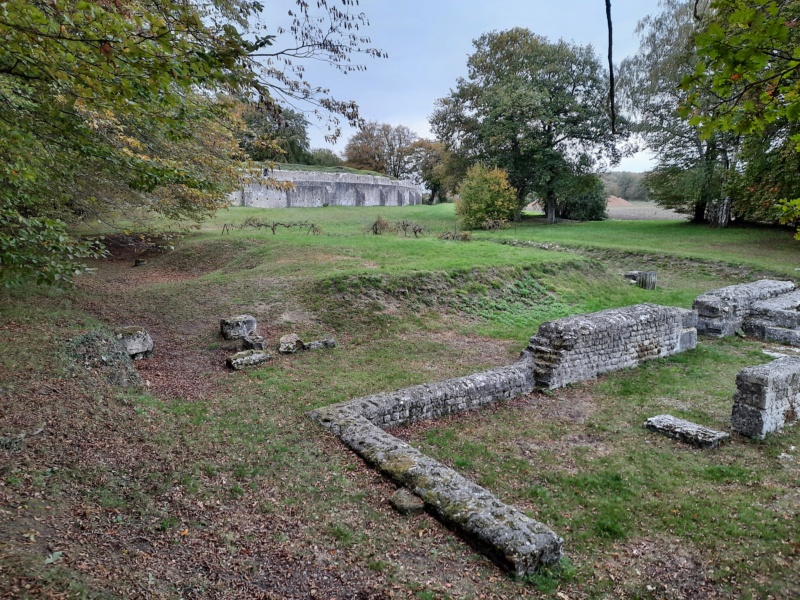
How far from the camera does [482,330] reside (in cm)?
1290

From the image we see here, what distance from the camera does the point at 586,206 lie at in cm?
4028

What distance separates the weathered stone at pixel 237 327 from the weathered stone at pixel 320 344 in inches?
57.7

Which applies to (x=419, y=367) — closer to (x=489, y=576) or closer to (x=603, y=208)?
(x=489, y=576)

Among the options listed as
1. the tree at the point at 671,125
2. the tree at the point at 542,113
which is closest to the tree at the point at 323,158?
the tree at the point at 542,113

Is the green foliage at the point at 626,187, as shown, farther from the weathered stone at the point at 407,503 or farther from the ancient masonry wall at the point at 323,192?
the weathered stone at the point at 407,503

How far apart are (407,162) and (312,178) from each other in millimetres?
24776

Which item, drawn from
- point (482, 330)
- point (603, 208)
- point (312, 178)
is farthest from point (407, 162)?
point (482, 330)

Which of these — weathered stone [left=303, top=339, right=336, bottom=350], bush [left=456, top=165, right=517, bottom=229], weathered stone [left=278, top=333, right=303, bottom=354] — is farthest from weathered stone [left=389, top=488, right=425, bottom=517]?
bush [left=456, top=165, right=517, bottom=229]

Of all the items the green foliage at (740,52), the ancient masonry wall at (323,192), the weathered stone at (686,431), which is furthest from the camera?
the ancient masonry wall at (323,192)

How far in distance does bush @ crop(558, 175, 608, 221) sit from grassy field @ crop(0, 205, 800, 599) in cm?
2998

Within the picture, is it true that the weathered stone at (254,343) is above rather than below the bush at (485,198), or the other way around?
below

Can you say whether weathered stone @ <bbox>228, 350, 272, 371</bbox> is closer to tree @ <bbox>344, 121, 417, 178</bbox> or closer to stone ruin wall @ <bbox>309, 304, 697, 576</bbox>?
stone ruin wall @ <bbox>309, 304, 697, 576</bbox>

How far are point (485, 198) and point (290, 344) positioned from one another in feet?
73.5

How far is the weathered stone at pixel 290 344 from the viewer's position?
406 inches
